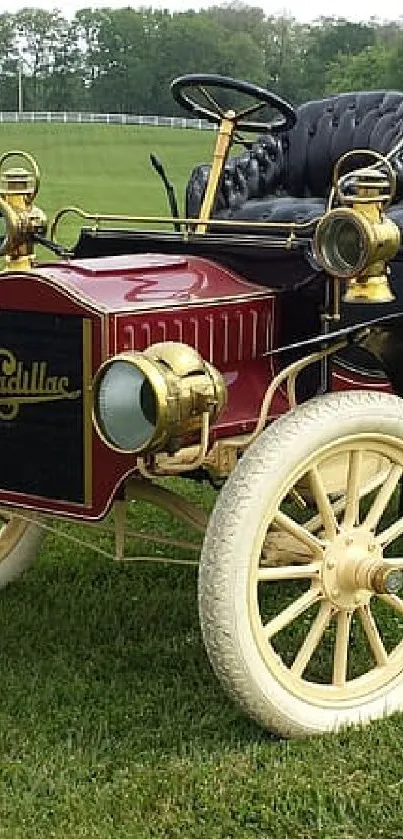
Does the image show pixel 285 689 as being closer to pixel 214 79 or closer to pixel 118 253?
pixel 118 253

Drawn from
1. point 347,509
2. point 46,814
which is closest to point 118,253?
point 347,509

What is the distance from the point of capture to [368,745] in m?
3.04

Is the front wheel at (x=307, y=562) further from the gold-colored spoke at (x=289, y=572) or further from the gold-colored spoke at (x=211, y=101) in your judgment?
the gold-colored spoke at (x=211, y=101)

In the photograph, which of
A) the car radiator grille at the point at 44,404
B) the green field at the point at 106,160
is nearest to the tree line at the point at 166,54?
the green field at the point at 106,160

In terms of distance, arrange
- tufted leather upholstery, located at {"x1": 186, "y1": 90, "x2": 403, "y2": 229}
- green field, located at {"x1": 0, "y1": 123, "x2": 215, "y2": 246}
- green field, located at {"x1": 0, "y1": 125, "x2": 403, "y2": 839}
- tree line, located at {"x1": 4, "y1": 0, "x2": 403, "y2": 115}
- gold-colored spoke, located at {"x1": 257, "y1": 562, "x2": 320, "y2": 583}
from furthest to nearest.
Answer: tree line, located at {"x1": 4, "y1": 0, "x2": 403, "y2": 115}
green field, located at {"x1": 0, "y1": 123, "x2": 215, "y2": 246}
tufted leather upholstery, located at {"x1": 186, "y1": 90, "x2": 403, "y2": 229}
gold-colored spoke, located at {"x1": 257, "y1": 562, "x2": 320, "y2": 583}
green field, located at {"x1": 0, "y1": 125, "x2": 403, "y2": 839}

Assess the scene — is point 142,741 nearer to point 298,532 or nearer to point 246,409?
point 298,532

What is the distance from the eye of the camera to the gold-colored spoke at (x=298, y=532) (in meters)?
3.05

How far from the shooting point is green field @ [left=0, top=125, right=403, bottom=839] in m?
2.76

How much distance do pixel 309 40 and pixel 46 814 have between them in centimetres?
4555

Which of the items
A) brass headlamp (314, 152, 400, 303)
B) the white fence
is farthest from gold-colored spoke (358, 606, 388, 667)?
the white fence

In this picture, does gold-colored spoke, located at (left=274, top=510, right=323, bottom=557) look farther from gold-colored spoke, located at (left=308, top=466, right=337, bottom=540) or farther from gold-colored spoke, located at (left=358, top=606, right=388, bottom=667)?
gold-colored spoke, located at (left=358, top=606, right=388, bottom=667)

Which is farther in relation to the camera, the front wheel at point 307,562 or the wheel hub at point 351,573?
the wheel hub at point 351,573

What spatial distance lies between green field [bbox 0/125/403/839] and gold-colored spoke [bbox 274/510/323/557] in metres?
0.42

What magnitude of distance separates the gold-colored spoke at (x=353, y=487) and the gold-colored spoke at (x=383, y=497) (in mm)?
38
